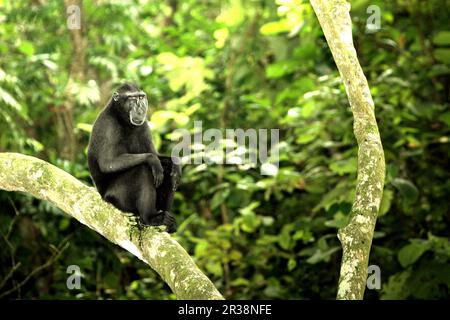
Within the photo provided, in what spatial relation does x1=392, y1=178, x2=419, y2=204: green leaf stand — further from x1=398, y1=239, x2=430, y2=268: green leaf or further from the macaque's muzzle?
the macaque's muzzle

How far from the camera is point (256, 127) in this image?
771 cm

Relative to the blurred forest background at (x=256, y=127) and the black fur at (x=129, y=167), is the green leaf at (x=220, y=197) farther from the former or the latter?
the black fur at (x=129, y=167)

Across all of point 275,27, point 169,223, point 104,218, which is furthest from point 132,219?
point 275,27

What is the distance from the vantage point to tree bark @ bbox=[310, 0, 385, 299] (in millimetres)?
2975

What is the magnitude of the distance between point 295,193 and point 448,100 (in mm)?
2242

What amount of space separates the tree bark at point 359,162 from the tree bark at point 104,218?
763mm

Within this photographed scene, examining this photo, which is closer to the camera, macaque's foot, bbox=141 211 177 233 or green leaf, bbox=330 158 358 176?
macaque's foot, bbox=141 211 177 233

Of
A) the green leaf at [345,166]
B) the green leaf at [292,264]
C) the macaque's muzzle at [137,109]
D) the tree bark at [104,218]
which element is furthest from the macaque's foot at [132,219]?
the green leaf at [292,264]

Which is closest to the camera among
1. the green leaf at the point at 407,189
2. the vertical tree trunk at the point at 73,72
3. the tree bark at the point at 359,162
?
the tree bark at the point at 359,162

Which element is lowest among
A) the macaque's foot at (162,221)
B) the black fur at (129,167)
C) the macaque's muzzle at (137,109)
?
the macaque's foot at (162,221)

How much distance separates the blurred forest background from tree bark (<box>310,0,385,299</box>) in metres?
2.16

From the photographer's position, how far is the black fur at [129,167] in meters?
4.28

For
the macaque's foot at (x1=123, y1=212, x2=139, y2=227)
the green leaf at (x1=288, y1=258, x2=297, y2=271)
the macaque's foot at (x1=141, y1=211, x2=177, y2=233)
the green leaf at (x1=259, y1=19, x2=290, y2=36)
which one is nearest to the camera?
the macaque's foot at (x1=123, y1=212, x2=139, y2=227)

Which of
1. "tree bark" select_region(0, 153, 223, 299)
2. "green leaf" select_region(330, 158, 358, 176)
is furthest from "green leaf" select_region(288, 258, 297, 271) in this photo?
"tree bark" select_region(0, 153, 223, 299)
